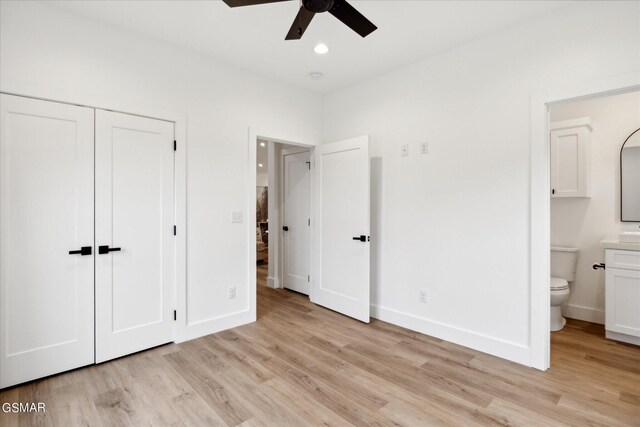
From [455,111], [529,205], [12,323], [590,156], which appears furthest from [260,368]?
[590,156]

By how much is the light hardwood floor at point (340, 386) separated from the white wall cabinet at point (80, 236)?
238 millimetres

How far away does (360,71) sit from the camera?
3.56m

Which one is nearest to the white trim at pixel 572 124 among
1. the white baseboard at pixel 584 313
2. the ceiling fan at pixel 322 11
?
the white baseboard at pixel 584 313

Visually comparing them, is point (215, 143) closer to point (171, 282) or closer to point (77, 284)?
point (171, 282)

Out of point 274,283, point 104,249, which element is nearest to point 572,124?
point 274,283

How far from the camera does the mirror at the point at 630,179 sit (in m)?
3.29

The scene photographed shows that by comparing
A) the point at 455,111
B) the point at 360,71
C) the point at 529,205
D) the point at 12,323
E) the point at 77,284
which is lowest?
the point at 12,323

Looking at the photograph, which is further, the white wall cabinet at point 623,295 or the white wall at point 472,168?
the white wall cabinet at point 623,295

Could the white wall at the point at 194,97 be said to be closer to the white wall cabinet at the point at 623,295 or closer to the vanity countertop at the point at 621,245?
the vanity countertop at the point at 621,245

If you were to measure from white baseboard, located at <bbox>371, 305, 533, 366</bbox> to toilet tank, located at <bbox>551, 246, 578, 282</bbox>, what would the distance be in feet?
5.15

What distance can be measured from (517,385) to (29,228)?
12.0 feet

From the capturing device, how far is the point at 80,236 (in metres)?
2.52

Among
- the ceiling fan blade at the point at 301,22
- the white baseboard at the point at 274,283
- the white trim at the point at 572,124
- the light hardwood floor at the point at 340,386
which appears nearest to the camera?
the ceiling fan blade at the point at 301,22

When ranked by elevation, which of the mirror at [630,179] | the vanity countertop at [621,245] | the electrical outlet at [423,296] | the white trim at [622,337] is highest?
the mirror at [630,179]
